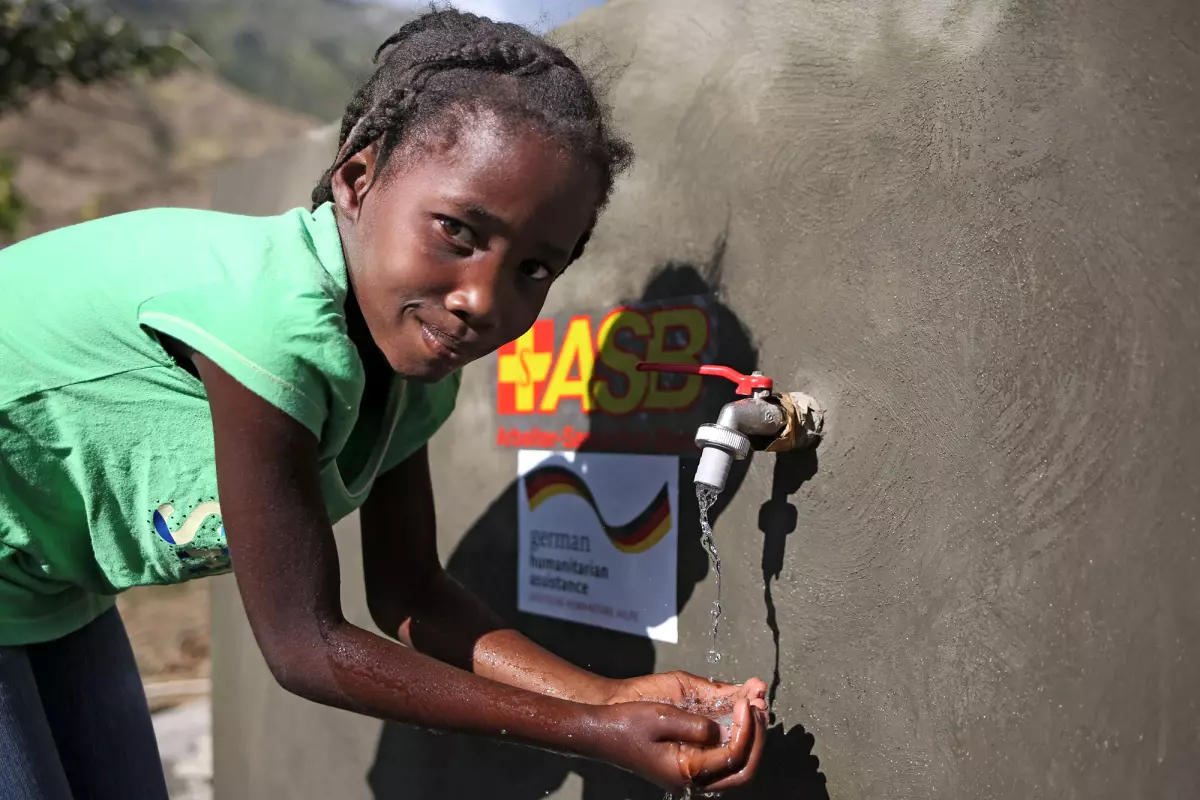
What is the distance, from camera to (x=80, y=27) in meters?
8.38

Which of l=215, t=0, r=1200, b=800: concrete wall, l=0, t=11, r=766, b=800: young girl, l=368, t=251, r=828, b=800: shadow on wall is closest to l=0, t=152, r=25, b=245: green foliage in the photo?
l=368, t=251, r=828, b=800: shadow on wall

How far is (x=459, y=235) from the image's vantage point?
1161 mm

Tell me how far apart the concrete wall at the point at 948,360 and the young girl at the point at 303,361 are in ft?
0.85

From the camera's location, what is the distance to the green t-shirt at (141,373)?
1.09m

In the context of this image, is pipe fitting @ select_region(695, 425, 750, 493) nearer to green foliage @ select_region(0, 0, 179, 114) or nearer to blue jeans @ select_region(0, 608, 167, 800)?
blue jeans @ select_region(0, 608, 167, 800)

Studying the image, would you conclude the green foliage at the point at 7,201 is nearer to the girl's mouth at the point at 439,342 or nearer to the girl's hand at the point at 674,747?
the girl's mouth at the point at 439,342

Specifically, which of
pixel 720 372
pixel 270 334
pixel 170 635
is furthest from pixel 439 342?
pixel 170 635

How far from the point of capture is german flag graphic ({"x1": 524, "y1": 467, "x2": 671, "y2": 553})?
1.68 m

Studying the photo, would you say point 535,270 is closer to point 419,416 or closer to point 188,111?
point 419,416

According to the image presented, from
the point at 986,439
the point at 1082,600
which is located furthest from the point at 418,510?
the point at 1082,600

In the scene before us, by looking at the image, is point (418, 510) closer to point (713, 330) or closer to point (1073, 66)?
point (713, 330)

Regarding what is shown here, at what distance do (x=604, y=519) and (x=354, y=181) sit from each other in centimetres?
79

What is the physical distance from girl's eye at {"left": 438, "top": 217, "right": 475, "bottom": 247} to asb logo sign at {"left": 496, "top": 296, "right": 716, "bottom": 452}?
0.57 m

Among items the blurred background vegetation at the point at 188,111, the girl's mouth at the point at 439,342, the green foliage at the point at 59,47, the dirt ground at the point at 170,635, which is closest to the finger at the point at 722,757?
the girl's mouth at the point at 439,342
